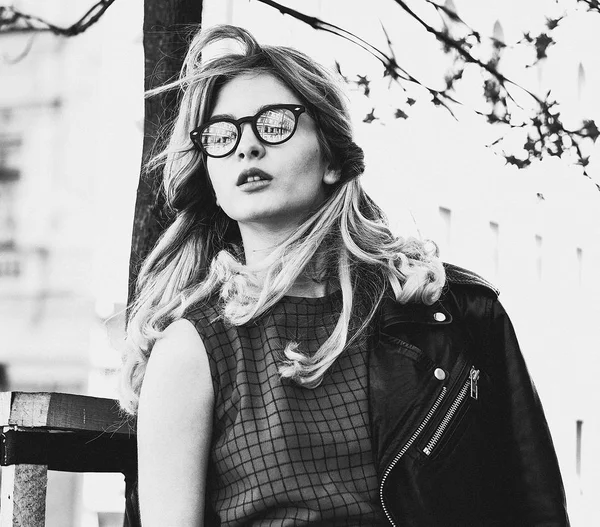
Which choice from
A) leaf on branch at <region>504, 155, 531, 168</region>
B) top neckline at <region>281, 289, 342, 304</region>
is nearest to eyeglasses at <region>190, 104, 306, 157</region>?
top neckline at <region>281, 289, 342, 304</region>

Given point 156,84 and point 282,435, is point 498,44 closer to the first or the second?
point 156,84

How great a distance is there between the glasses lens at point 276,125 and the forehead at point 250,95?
8 centimetres

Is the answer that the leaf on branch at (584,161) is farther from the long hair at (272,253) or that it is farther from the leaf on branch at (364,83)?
the long hair at (272,253)

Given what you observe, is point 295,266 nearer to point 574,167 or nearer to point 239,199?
point 239,199

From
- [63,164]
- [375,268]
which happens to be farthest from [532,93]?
[63,164]

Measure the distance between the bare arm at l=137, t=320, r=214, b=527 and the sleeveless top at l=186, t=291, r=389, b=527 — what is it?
0.05 meters

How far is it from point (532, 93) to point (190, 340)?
177cm

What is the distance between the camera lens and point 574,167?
4066 millimetres

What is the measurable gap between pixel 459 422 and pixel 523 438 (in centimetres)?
19

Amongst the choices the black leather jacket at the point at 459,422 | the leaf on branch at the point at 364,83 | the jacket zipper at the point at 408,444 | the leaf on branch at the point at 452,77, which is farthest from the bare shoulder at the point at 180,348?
the leaf on branch at the point at 452,77

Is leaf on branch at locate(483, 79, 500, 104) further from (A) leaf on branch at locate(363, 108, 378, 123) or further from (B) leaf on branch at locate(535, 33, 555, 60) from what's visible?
(A) leaf on branch at locate(363, 108, 378, 123)

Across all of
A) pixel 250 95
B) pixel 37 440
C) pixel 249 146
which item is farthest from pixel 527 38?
pixel 37 440

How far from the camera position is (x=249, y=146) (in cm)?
296

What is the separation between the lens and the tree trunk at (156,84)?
359 centimetres
